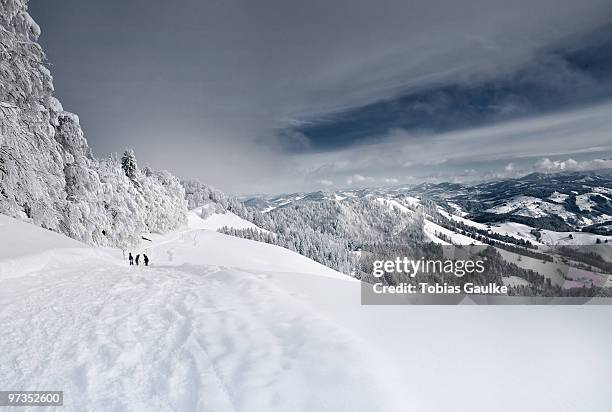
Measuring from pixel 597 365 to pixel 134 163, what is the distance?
205 ft

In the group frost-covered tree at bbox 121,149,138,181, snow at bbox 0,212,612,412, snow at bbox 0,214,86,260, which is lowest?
snow at bbox 0,212,612,412

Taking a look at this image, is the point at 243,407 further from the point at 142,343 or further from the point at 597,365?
the point at 597,365

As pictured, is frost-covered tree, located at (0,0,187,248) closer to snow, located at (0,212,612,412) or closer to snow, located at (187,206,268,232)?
snow, located at (0,212,612,412)

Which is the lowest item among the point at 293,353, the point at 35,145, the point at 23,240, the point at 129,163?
the point at 293,353

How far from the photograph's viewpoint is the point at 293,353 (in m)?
6.02

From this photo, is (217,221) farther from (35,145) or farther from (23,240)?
(23,240)

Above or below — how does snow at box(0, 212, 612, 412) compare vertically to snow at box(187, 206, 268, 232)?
below

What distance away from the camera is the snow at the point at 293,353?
497 centimetres

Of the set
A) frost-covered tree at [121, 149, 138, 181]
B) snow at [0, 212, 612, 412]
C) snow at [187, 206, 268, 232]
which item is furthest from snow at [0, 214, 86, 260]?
snow at [187, 206, 268, 232]

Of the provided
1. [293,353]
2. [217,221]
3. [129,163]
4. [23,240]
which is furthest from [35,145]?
[217,221]

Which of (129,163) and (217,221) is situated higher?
(129,163)

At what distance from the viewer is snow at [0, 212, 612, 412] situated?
4.97 meters

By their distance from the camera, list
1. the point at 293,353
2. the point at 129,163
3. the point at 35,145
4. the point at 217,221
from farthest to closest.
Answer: the point at 217,221 < the point at 129,163 < the point at 35,145 < the point at 293,353

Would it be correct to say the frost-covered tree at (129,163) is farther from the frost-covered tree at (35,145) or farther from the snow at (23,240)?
the snow at (23,240)
